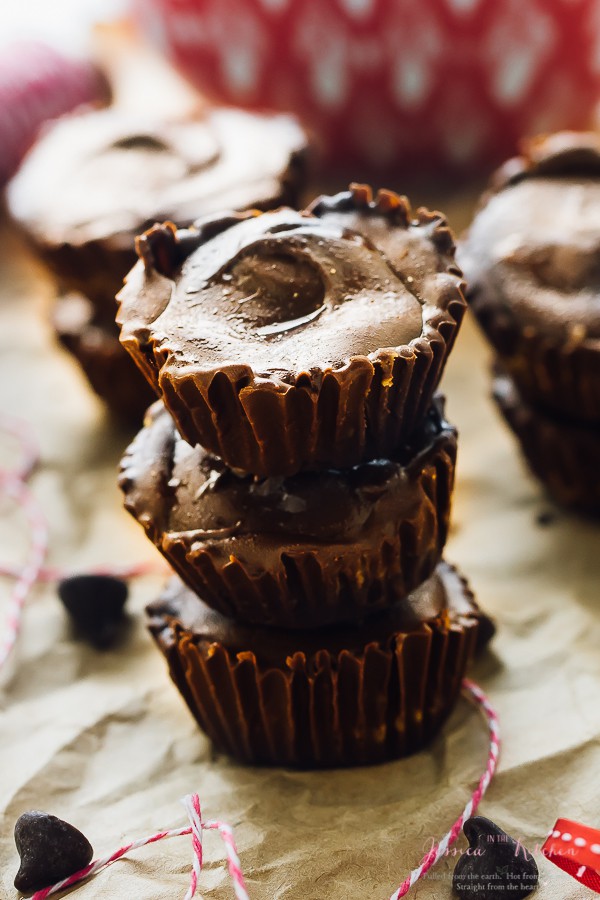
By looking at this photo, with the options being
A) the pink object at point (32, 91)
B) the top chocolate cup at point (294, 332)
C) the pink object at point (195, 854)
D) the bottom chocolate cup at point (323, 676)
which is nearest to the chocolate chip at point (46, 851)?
the pink object at point (195, 854)

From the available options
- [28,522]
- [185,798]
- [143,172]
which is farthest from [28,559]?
[143,172]

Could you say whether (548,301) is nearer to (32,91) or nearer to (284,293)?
(284,293)

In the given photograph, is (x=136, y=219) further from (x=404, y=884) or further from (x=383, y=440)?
(x=404, y=884)

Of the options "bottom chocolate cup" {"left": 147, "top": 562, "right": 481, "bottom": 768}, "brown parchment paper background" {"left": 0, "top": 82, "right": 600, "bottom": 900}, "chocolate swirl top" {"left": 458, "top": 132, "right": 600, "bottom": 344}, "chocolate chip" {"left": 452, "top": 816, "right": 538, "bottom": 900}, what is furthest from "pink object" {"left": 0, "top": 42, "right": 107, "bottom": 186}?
"chocolate chip" {"left": 452, "top": 816, "right": 538, "bottom": 900}

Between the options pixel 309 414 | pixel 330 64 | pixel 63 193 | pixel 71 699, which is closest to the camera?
pixel 309 414

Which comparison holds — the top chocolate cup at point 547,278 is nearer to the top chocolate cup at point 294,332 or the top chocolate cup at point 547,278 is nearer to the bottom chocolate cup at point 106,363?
the top chocolate cup at point 294,332

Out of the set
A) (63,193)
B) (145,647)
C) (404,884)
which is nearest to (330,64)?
(63,193)
